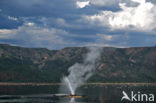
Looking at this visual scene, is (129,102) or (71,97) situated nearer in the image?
(129,102)

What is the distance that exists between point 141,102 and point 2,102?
258 ft

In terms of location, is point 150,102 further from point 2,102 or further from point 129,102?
point 2,102

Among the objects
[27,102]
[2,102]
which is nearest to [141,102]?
[27,102]

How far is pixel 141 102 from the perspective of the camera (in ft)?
546

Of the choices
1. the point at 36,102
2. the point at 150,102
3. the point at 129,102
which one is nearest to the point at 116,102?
the point at 129,102

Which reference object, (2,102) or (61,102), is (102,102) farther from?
(2,102)

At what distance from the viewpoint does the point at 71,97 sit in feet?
655

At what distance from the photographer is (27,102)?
16838 centimetres

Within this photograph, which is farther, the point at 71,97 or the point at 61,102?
the point at 71,97

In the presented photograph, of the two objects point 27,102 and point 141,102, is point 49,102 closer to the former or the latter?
point 27,102

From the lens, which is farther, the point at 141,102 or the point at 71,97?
the point at 71,97

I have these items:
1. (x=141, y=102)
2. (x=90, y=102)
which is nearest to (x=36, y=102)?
(x=90, y=102)

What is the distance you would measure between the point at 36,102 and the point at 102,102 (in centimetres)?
3818

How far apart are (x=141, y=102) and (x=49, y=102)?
52407mm
